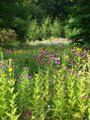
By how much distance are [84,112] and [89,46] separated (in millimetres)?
8210

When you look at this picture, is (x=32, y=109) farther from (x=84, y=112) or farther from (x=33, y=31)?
(x=33, y=31)

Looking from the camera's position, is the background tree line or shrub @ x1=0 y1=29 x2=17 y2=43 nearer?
the background tree line

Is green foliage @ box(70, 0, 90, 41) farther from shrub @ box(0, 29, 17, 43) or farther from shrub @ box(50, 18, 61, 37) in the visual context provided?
shrub @ box(50, 18, 61, 37)

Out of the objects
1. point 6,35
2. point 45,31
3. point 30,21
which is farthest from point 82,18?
point 45,31

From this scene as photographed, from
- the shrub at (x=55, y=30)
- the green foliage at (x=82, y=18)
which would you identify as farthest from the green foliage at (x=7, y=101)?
the shrub at (x=55, y=30)

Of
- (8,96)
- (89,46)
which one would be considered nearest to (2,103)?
(8,96)

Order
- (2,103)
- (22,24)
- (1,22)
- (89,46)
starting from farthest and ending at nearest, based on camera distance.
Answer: (22,24) < (1,22) < (89,46) < (2,103)

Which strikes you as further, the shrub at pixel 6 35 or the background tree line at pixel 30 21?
the shrub at pixel 6 35

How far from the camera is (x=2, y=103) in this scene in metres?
4.33

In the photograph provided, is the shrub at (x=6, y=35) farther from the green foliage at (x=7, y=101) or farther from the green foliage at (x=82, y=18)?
the green foliage at (x=7, y=101)

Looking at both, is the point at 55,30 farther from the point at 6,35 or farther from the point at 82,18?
the point at 82,18

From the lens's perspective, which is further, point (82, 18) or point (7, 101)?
point (82, 18)

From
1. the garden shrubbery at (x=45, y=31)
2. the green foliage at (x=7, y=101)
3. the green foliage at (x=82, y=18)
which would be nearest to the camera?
the green foliage at (x=7, y=101)

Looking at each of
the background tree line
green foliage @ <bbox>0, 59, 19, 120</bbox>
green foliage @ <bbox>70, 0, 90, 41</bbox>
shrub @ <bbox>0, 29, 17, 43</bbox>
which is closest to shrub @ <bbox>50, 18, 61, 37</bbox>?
the background tree line
